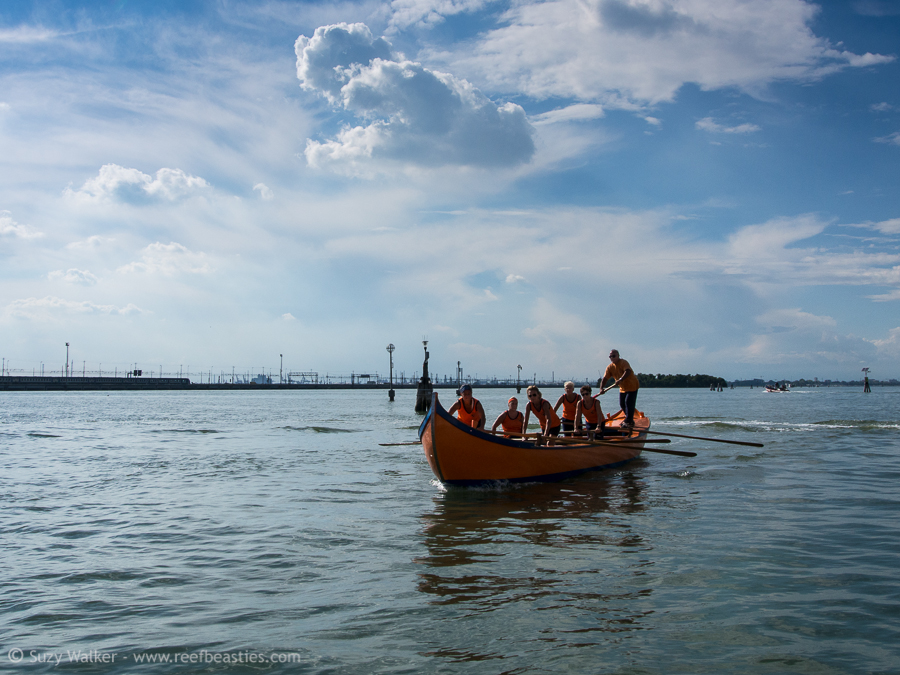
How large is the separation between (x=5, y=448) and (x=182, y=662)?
20214mm

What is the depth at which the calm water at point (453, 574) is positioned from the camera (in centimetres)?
465

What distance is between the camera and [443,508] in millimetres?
10219

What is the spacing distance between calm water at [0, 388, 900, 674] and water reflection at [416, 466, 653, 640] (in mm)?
35

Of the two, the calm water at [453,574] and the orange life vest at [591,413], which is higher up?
the orange life vest at [591,413]

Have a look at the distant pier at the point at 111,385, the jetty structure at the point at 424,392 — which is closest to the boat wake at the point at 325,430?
the jetty structure at the point at 424,392

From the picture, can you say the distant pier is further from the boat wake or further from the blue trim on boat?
the blue trim on boat

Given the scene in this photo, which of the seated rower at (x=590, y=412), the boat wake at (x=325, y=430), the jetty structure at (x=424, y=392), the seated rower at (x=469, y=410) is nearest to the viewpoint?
the seated rower at (x=469, y=410)

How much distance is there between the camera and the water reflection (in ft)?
18.0

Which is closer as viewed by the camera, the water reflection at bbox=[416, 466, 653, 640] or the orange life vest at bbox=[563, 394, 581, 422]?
the water reflection at bbox=[416, 466, 653, 640]

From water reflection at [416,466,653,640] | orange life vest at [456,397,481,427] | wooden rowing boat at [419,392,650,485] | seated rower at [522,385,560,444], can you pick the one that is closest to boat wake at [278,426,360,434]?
seated rower at [522,385,560,444]

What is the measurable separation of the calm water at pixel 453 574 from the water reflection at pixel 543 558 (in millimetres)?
35

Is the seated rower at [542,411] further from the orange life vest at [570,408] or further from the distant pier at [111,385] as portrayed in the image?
the distant pier at [111,385]

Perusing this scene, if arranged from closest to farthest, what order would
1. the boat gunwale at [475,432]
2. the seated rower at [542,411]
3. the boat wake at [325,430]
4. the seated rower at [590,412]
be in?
the boat gunwale at [475,432], the seated rower at [542,411], the seated rower at [590,412], the boat wake at [325,430]

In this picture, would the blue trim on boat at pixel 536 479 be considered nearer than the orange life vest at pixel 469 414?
Yes
